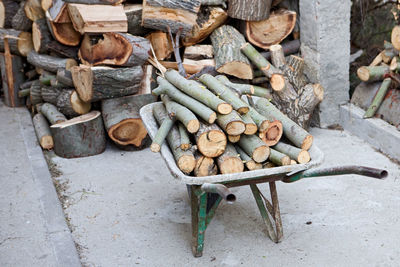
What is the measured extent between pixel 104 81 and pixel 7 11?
2.54 metres

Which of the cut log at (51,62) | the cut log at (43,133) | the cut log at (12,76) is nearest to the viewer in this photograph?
the cut log at (43,133)

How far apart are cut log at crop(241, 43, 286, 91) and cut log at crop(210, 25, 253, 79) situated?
0.23 ft

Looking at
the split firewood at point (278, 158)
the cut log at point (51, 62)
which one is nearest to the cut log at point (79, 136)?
the cut log at point (51, 62)

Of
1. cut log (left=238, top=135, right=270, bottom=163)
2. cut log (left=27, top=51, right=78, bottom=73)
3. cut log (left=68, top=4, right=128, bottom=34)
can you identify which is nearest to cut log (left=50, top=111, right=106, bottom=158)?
cut log (left=27, top=51, right=78, bottom=73)

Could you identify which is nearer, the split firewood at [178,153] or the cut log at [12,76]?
the split firewood at [178,153]

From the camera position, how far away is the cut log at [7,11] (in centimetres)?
675

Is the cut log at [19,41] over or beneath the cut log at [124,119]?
over

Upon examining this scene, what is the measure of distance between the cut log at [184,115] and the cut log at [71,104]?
1.85 metres

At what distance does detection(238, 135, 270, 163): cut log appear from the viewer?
3395 millimetres

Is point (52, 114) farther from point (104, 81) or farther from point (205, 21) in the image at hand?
point (205, 21)

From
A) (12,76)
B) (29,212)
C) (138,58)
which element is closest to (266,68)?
(138,58)

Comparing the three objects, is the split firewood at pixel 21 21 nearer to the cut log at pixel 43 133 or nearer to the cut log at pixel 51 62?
the cut log at pixel 51 62

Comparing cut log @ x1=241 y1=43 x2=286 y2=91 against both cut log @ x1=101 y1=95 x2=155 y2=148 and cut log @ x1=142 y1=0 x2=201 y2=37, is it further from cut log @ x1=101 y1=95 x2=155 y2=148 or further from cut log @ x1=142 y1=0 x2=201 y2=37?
cut log @ x1=101 y1=95 x2=155 y2=148

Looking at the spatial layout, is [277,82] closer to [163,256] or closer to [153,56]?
[153,56]
